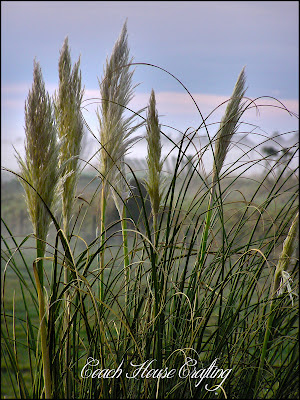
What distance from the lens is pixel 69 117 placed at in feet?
3.30

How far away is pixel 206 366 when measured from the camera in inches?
38.8

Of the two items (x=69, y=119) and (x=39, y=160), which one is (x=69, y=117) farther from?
(x=39, y=160)

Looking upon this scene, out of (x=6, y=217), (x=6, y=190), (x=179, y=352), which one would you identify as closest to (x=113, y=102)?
(x=179, y=352)

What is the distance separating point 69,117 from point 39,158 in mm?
269

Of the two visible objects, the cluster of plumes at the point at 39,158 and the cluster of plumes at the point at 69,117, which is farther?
the cluster of plumes at the point at 69,117

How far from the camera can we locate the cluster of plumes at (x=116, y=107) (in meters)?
1.02

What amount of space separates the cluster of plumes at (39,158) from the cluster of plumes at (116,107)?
25 cm

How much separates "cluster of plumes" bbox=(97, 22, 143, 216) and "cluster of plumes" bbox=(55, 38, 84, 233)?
0.06m

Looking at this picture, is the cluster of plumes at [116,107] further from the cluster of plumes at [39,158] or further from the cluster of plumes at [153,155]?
the cluster of plumes at [39,158]

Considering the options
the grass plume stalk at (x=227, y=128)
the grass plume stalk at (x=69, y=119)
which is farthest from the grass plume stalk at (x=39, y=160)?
the grass plume stalk at (x=227, y=128)

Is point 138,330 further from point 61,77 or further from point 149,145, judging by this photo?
point 61,77

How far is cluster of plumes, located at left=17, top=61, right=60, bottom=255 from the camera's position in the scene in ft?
2.48

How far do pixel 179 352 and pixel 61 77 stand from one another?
66 cm

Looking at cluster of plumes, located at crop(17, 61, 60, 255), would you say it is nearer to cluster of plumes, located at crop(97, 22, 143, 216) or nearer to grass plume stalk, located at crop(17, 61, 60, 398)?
grass plume stalk, located at crop(17, 61, 60, 398)
